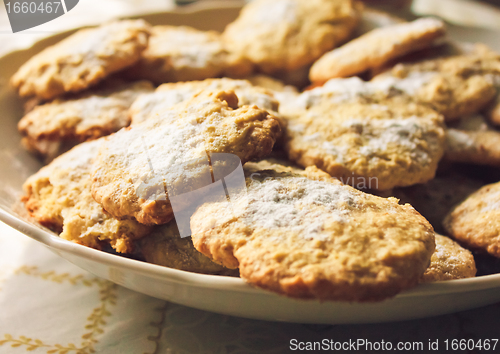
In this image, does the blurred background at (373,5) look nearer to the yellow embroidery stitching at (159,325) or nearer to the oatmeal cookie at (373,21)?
the oatmeal cookie at (373,21)

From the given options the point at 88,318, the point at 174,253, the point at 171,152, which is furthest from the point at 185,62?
the point at 88,318

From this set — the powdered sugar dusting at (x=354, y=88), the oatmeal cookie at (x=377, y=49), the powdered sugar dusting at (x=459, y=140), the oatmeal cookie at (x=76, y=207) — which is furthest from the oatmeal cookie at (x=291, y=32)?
the oatmeal cookie at (x=76, y=207)

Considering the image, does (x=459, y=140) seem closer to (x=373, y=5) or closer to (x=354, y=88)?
(x=354, y=88)

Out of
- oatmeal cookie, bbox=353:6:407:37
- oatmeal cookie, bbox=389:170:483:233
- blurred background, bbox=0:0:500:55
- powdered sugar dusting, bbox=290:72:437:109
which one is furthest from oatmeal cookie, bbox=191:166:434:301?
blurred background, bbox=0:0:500:55

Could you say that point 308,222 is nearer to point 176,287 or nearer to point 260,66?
point 176,287

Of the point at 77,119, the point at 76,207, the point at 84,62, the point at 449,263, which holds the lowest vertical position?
the point at 449,263

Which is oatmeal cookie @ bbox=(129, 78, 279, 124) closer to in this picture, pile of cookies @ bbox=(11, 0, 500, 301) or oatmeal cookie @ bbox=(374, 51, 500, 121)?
pile of cookies @ bbox=(11, 0, 500, 301)
